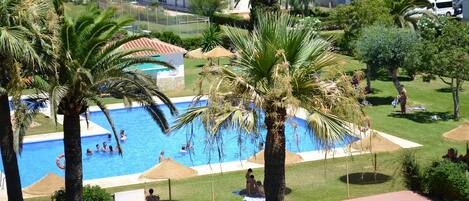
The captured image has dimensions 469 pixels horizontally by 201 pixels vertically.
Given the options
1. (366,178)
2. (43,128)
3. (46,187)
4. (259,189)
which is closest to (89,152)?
(43,128)

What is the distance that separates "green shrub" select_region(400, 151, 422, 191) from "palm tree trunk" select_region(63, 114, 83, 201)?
9.30 m

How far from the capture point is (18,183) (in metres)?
16.1

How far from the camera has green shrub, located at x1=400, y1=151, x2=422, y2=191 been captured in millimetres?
20047

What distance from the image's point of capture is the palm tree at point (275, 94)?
39.0 ft

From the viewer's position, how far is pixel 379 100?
3406cm

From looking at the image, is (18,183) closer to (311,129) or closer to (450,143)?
(311,129)

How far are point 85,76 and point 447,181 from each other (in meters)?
9.92

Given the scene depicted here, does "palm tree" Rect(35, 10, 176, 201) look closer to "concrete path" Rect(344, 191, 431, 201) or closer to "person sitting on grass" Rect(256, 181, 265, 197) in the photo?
"person sitting on grass" Rect(256, 181, 265, 197)

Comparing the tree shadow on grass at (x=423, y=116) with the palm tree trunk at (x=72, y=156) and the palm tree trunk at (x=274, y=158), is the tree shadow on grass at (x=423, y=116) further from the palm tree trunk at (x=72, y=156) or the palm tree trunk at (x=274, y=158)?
the palm tree trunk at (x=274, y=158)

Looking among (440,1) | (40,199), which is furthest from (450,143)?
(440,1)

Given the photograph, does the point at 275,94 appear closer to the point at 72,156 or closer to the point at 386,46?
the point at 72,156

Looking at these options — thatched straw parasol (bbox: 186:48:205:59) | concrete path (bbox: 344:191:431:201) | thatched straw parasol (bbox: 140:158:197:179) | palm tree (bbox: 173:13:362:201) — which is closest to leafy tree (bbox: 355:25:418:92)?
concrete path (bbox: 344:191:431:201)

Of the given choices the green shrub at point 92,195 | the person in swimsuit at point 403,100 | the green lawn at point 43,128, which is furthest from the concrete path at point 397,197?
the green lawn at point 43,128

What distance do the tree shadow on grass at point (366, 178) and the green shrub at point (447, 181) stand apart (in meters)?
2.31
